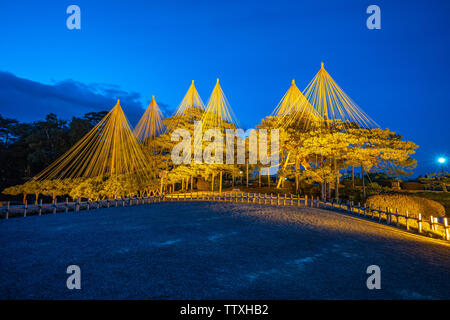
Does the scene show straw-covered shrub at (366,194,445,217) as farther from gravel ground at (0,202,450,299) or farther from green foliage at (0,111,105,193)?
green foliage at (0,111,105,193)

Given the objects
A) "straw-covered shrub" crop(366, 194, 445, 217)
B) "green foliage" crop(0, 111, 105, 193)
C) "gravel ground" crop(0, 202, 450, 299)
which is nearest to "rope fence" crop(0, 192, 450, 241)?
"straw-covered shrub" crop(366, 194, 445, 217)

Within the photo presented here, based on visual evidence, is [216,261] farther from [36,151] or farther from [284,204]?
[36,151]

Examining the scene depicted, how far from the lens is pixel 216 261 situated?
477 cm

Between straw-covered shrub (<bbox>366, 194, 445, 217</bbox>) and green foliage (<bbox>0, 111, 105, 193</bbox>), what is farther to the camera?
green foliage (<bbox>0, 111, 105, 193</bbox>)

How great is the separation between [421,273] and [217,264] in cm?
407

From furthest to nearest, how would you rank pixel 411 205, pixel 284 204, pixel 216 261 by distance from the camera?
pixel 284 204, pixel 411 205, pixel 216 261

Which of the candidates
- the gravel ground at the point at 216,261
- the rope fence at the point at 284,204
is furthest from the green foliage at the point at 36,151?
the gravel ground at the point at 216,261

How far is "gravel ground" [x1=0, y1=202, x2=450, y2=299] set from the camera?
3.50m

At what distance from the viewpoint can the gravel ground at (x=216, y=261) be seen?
3.50 meters

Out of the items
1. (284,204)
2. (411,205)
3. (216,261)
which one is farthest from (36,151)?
(411,205)

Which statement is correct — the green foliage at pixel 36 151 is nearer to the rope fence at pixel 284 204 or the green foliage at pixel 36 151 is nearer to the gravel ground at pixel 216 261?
the rope fence at pixel 284 204

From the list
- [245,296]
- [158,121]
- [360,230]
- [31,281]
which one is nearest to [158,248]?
[31,281]

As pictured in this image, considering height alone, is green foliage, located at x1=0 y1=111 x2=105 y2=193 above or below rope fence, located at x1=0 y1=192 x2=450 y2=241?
above

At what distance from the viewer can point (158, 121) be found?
82.4ft
